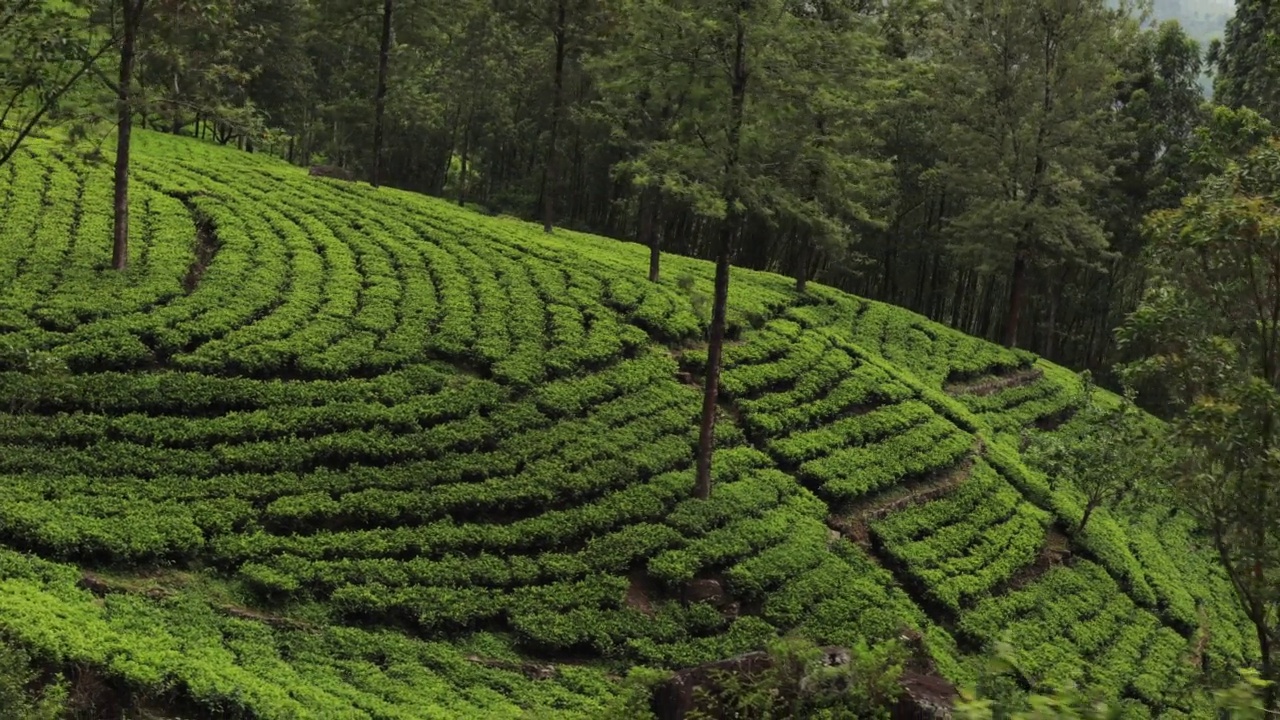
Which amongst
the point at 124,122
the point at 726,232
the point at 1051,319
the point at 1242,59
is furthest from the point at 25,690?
the point at 1051,319

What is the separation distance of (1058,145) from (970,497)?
16.9 m

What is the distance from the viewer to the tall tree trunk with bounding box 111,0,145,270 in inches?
605

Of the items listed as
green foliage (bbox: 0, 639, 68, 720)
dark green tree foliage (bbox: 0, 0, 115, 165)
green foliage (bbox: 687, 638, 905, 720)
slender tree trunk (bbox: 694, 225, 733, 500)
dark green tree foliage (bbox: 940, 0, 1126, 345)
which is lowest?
green foliage (bbox: 0, 639, 68, 720)

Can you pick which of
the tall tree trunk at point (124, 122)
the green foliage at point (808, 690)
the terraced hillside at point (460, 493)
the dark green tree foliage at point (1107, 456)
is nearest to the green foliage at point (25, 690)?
the terraced hillside at point (460, 493)

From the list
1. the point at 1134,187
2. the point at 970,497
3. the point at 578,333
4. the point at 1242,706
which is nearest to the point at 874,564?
the point at 970,497

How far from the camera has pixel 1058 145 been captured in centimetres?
3038

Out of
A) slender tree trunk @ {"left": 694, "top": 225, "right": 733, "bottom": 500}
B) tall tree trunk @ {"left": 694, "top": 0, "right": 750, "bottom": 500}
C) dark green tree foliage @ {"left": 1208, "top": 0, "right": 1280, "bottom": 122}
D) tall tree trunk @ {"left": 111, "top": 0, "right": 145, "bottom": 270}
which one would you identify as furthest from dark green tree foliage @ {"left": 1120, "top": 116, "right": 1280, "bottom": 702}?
tall tree trunk @ {"left": 111, "top": 0, "right": 145, "bottom": 270}

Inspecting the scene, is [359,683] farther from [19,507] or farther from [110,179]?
[110,179]

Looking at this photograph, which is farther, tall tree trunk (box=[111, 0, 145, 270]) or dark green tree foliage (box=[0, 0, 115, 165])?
tall tree trunk (box=[111, 0, 145, 270])

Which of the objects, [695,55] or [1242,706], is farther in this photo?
[695,55]

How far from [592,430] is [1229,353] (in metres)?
10.2

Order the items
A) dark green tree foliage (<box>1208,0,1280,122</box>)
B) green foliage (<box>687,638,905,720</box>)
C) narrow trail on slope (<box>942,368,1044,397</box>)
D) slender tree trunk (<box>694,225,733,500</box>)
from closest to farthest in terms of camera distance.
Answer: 1. green foliage (<box>687,638,905,720</box>)
2. slender tree trunk (<box>694,225,733,500</box>)
3. dark green tree foliage (<box>1208,0,1280,122</box>)
4. narrow trail on slope (<box>942,368,1044,397</box>)

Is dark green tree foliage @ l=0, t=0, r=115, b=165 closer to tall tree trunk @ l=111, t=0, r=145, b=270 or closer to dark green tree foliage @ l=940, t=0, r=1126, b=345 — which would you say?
tall tree trunk @ l=111, t=0, r=145, b=270

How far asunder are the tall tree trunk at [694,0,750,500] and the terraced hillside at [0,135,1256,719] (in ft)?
2.04
